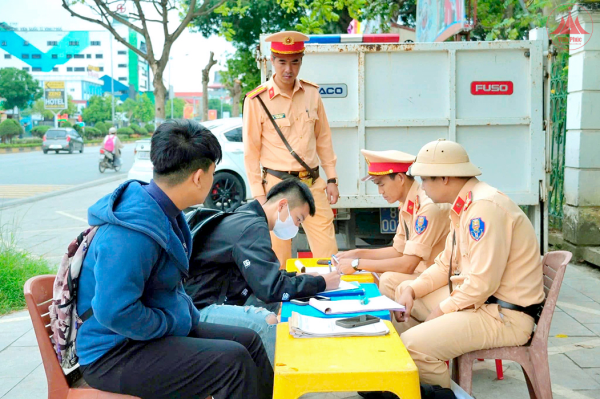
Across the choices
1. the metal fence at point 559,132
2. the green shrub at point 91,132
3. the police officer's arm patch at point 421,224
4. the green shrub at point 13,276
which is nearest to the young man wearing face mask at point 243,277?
the police officer's arm patch at point 421,224

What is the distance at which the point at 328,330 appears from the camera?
2379 mm

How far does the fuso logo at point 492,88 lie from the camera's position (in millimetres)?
5152

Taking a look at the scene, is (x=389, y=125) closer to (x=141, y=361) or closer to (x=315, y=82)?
(x=315, y=82)

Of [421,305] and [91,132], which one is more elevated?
[91,132]

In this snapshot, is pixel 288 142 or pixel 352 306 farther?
pixel 288 142

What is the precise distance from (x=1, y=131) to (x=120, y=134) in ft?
76.9

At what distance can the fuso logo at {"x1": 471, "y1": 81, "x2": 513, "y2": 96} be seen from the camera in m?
5.15

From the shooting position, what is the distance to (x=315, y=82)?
5.19 meters

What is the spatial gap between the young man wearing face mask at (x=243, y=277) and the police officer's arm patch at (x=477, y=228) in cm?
65

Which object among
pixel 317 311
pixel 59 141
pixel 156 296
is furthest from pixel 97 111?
pixel 156 296

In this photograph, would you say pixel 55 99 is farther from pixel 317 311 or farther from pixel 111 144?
pixel 317 311

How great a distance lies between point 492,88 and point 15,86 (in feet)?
185

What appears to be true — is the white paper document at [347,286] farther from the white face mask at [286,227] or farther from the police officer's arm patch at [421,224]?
the police officer's arm patch at [421,224]

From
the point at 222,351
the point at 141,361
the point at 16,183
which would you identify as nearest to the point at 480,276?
the point at 222,351
